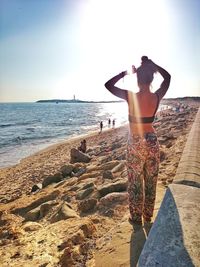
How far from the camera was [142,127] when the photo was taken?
375 cm

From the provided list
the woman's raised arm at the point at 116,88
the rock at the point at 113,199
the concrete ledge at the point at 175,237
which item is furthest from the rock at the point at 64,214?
the concrete ledge at the point at 175,237

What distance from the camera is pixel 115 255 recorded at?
3.38m

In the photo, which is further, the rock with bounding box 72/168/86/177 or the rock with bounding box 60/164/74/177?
the rock with bounding box 60/164/74/177

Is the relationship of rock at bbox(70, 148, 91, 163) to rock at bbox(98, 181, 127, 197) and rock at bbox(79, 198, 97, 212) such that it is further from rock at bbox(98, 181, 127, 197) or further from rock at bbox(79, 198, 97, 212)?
rock at bbox(79, 198, 97, 212)

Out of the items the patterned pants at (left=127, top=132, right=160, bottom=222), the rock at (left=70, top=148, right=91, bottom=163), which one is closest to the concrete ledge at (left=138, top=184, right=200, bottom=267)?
the patterned pants at (left=127, top=132, right=160, bottom=222)

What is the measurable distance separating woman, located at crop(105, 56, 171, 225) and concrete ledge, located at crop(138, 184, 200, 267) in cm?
136

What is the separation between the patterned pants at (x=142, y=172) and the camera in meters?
3.76

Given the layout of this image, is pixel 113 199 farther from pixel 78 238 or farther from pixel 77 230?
pixel 78 238

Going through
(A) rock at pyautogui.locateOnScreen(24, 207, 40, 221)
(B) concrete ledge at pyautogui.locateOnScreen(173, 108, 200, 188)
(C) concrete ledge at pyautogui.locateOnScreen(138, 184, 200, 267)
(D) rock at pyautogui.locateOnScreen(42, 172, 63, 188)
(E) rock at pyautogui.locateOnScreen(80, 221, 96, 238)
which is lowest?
(D) rock at pyautogui.locateOnScreen(42, 172, 63, 188)

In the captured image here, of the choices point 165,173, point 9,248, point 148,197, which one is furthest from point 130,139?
point 165,173

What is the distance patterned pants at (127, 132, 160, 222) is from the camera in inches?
148

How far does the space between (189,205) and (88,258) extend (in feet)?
5.70

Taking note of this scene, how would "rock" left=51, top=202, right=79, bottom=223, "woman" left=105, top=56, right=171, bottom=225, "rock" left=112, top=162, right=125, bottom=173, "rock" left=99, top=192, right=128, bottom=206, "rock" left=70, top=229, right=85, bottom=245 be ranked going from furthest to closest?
"rock" left=112, top=162, right=125, bottom=173 → "rock" left=99, top=192, right=128, bottom=206 → "rock" left=51, top=202, right=79, bottom=223 → "rock" left=70, top=229, right=85, bottom=245 → "woman" left=105, top=56, right=171, bottom=225

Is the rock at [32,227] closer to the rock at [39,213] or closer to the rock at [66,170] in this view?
the rock at [39,213]
